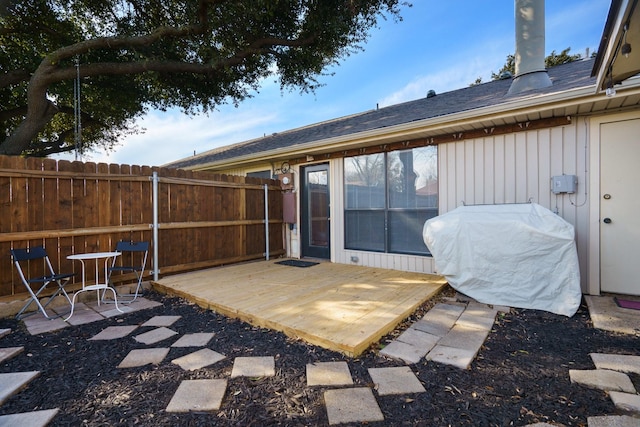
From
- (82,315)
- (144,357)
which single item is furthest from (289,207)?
(144,357)

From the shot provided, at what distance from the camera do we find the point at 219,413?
1.69 meters

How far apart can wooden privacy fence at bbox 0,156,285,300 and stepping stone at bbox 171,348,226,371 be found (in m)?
2.64

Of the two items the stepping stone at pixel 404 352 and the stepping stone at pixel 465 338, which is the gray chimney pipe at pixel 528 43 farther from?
the stepping stone at pixel 404 352

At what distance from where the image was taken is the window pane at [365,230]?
5.30 m

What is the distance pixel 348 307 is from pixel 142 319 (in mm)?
2327

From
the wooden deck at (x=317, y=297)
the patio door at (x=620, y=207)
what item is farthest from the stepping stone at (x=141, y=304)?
the patio door at (x=620, y=207)

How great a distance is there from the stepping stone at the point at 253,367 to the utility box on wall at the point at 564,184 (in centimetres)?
397

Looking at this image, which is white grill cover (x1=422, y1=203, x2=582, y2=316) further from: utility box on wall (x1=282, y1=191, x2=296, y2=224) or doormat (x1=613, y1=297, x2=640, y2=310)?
utility box on wall (x1=282, y1=191, x2=296, y2=224)

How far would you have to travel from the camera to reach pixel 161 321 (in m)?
3.20

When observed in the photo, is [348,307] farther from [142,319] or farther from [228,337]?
[142,319]

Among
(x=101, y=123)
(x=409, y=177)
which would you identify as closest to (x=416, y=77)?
(x=409, y=177)

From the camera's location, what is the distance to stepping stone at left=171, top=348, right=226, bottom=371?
2223 millimetres

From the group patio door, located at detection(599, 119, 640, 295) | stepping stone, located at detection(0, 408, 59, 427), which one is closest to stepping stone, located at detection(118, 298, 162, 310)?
stepping stone, located at detection(0, 408, 59, 427)

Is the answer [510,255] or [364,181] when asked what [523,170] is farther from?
[364,181]
